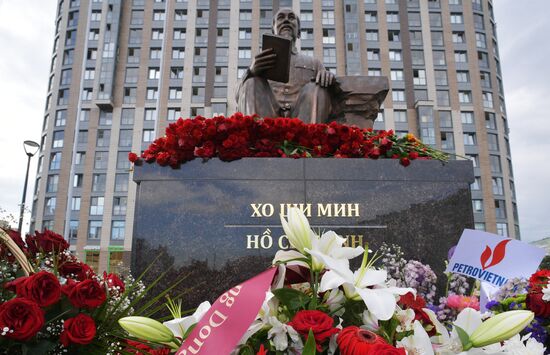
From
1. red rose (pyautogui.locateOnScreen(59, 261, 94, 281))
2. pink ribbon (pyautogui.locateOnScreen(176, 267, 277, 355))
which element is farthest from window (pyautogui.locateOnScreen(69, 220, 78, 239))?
pink ribbon (pyautogui.locateOnScreen(176, 267, 277, 355))

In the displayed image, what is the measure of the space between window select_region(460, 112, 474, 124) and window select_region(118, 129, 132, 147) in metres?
34.8

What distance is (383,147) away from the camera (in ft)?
15.4

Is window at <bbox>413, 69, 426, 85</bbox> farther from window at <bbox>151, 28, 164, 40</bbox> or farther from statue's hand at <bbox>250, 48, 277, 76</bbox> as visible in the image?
statue's hand at <bbox>250, 48, 277, 76</bbox>

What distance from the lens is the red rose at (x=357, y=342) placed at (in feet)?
2.91

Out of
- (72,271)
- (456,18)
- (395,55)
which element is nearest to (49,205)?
(395,55)

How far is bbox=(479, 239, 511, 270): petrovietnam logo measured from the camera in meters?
2.33

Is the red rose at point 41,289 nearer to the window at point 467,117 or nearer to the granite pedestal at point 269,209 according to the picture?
the granite pedestal at point 269,209

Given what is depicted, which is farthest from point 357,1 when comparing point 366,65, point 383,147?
point 383,147

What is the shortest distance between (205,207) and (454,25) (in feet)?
176

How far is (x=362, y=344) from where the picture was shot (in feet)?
2.95

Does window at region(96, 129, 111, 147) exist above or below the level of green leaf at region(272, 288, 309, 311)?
above

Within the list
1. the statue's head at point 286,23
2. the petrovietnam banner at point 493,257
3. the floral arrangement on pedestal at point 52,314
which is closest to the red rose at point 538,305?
the petrovietnam banner at point 493,257

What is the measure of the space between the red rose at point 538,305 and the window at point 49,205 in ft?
168

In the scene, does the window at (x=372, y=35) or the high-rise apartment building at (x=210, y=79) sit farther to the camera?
the window at (x=372, y=35)
